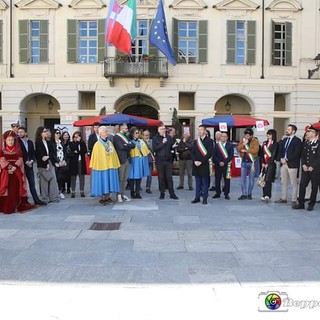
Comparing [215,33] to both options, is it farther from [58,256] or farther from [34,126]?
[58,256]

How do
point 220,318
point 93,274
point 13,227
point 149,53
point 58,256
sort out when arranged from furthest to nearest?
1. point 149,53
2. point 13,227
3. point 58,256
4. point 93,274
5. point 220,318

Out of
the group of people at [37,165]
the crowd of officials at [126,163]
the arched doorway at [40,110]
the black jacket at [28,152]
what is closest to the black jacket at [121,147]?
the crowd of officials at [126,163]

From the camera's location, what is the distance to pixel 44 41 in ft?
82.4

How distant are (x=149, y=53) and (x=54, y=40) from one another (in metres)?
5.22

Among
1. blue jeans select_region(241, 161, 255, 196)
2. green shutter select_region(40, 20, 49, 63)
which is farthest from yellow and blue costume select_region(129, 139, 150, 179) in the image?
green shutter select_region(40, 20, 49, 63)

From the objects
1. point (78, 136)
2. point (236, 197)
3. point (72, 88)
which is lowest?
point (236, 197)

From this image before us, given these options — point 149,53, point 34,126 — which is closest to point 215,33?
point 149,53

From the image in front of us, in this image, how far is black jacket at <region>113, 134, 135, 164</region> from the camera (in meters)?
11.2

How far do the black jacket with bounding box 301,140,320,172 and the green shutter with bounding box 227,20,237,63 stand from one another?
15641 mm

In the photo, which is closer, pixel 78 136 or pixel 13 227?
pixel 13 227

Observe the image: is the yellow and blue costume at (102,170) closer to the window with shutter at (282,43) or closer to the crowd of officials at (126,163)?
the crowd of officials at (126,163)

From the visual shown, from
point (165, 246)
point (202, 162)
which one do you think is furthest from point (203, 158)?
point (165, 246)

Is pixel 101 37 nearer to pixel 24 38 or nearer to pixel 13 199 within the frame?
pixel 24 38

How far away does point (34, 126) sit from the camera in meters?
27.4
